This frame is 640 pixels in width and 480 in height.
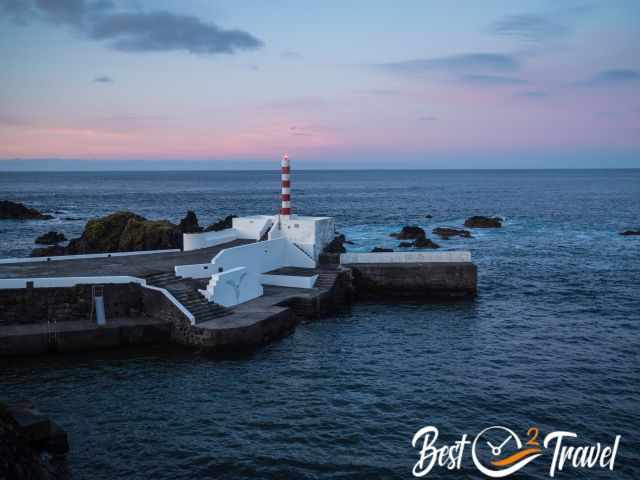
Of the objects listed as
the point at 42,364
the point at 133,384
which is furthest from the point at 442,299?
the point at 42,364

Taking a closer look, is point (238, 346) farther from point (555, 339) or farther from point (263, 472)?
point (555, 339)

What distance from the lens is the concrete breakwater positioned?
70.7ft

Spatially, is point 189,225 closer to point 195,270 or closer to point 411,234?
point 411,234

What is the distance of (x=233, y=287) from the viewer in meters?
25.3

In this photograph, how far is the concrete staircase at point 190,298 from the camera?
22.9m

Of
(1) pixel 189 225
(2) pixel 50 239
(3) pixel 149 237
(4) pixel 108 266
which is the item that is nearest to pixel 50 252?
(3) pixel 149 237

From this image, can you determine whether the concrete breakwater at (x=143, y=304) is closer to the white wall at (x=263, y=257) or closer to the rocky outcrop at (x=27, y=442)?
the white wall at (x=263, y=257)

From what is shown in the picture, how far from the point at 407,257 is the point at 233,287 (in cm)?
1284

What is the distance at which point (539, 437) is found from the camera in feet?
49.9

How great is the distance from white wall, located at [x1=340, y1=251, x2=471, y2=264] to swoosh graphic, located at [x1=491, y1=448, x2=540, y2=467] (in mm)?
19360

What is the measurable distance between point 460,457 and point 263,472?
17.1 feet

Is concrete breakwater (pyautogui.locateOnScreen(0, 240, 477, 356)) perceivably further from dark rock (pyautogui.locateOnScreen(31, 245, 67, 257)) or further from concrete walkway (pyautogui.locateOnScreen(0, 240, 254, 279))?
dark rock (pyautogui.locateOnScreen(31, 245, 67, 257))

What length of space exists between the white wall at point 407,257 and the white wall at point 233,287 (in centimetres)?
829

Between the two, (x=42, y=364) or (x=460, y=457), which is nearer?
(x=460, y=457)
